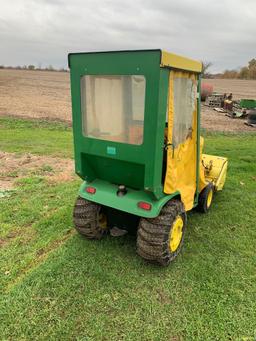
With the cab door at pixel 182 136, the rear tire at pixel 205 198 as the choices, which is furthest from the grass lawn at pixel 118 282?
the cab door at pixel 182 136

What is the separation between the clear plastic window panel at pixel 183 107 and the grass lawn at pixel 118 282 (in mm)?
1439

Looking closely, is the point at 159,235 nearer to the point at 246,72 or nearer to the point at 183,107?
the point at 183,107

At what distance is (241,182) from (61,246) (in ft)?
13.2

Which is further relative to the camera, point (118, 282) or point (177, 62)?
point (118, 282)

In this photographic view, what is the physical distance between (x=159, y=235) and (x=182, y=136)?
1.14 meters

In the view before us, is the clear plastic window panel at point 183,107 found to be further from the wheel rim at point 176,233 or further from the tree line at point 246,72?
the tree line at point 246,72

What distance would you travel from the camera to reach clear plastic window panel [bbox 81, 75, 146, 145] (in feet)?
9.48

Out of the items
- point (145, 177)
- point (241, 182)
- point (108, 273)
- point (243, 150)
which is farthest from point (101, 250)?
point (243, 150)

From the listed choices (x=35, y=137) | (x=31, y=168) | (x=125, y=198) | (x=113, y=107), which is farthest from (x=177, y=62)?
(x=35, y=137)

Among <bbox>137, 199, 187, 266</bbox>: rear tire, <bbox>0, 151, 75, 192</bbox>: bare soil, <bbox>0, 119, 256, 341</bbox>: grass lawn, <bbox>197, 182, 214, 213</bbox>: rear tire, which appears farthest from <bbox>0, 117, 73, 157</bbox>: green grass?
<bbox>137, 199, 187, 266</bbox>: rear tire

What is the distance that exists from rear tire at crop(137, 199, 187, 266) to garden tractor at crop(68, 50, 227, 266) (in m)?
0.01

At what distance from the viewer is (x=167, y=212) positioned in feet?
10.6

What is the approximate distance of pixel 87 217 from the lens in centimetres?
361

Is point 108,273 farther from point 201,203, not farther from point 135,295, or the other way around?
point 201,203
